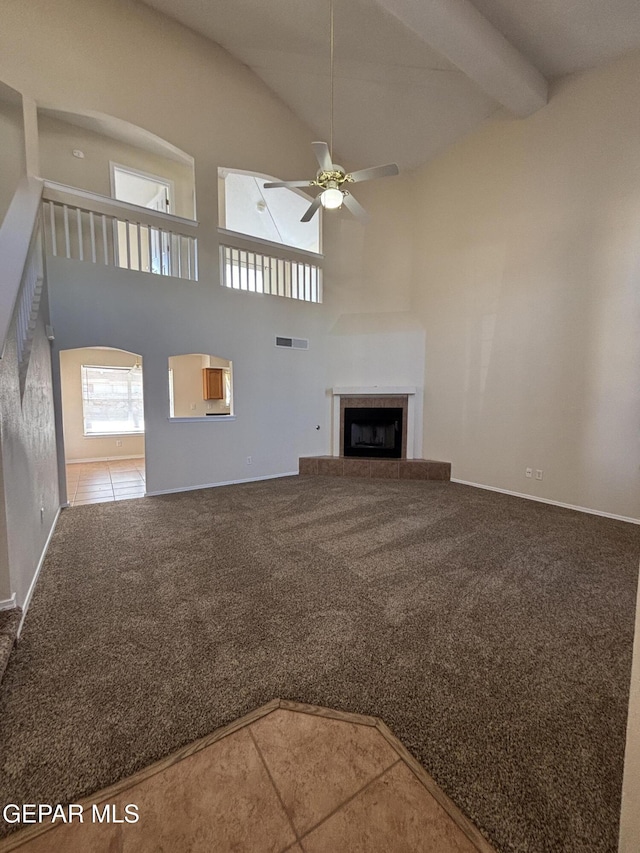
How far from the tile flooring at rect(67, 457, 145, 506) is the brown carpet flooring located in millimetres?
1350

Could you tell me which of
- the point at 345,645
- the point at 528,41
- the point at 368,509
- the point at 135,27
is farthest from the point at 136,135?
the point at 345,645

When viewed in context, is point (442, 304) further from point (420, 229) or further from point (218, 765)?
point (218, 765)

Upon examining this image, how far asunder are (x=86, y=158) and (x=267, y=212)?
4187mm

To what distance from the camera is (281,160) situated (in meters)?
5.59

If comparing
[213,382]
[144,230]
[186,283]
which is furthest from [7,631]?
[213,382]

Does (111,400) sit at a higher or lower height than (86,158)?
lower

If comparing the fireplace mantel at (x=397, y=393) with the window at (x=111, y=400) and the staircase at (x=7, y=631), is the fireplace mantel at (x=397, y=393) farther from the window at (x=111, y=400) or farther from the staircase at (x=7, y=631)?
the staircase at (x=7, y=631)

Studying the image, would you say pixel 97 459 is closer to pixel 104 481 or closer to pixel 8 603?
pixel 104 481

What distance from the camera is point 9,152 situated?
4379mm

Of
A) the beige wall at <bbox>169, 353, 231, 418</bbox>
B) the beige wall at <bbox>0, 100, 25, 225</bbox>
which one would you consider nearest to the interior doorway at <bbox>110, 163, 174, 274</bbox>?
the beige wall at <bbox>0, 100, 25, 225</bbox>

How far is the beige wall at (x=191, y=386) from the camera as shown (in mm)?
7785

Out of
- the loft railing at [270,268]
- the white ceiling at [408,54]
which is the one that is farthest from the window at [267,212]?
the white ceiling at [408,54]

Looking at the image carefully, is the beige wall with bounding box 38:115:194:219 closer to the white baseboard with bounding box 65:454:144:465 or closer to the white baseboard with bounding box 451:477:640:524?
the white baseboard with bounding box 65:454:144:465

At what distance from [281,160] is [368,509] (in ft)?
18.2
